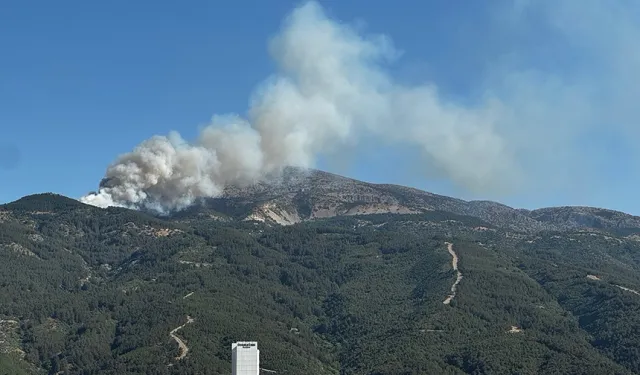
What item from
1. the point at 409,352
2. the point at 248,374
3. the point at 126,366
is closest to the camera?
the point at 248,374

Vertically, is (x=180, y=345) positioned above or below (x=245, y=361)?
above

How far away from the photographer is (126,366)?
595 ft

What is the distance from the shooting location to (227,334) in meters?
199

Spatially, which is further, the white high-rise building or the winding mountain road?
the winding mountain road

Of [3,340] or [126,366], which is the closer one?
[126,366]

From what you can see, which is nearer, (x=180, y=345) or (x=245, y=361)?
(x=245, y=361)

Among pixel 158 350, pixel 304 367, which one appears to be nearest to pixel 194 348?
pixel 158 350

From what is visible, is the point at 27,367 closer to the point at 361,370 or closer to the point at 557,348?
the point at 361,370

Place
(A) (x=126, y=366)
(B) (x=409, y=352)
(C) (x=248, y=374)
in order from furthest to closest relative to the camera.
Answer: (B) (x=409, y=352) → (A) (x=126, y=366) → (C) (x=248, y=374)

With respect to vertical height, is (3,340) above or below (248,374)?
above

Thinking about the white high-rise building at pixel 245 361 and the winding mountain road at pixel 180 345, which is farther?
the winding mountain road at pixel 180 345

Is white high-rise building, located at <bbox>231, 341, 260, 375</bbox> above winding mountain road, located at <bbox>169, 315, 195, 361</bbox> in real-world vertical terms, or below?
below

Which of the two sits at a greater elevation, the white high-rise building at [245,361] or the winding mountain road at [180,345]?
Result: the winding mountain road at [180,345]

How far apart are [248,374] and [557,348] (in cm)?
9038
